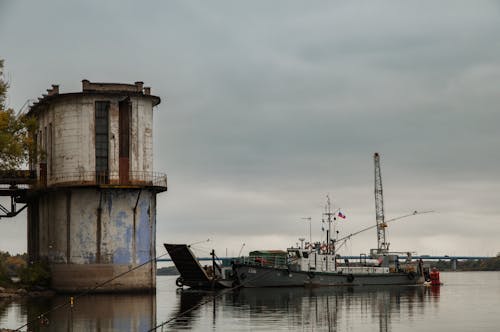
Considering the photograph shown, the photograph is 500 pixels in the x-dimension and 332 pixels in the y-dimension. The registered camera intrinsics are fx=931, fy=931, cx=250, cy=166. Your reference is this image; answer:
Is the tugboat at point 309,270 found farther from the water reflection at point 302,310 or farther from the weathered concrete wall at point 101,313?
the weathered concrete wall at point 101,313

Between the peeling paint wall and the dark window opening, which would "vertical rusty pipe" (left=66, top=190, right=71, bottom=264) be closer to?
the peeling paint wall

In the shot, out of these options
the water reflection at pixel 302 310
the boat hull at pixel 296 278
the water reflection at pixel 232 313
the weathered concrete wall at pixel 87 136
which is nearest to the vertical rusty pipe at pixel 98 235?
the weathered concrete wall at pixel 87 136

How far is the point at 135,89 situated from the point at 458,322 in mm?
28722

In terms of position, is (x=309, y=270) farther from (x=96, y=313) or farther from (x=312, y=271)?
(x=96, y=313)

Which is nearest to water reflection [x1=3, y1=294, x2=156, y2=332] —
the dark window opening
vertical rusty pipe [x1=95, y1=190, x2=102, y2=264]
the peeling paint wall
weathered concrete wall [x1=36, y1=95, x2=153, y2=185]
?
vertical rusty pipe [x1=95, y1=190, x2=102, y2=264]

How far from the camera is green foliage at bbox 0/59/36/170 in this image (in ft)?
197

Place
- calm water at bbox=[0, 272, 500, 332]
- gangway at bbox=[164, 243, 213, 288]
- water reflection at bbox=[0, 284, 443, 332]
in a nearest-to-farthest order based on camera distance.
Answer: water reflection at bbox=[0, 284, 443, 332] → calm water at bbox=[0, 272, 500, 332] → gangway at bbox=[164, 243, 213, 288]

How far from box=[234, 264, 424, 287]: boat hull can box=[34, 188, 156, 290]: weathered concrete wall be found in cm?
1804

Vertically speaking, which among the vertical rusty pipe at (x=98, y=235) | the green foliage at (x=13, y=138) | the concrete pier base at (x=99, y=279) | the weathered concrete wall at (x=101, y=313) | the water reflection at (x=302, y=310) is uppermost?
the green foliage at (x=13, y=138)

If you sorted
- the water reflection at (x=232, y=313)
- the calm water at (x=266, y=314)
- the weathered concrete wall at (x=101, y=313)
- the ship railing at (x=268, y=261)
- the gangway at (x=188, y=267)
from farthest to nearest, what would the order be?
the ship railing at (x=268, y=261), the gangway at (x=188, y=267), the calm water at (x=266, y=314), the water reflection at (x=232, y=313), the weathered concrete wall at (x=101, y=313)

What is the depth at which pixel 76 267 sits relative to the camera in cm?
6247

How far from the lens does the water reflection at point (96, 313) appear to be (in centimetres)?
4153

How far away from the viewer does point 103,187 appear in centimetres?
6222

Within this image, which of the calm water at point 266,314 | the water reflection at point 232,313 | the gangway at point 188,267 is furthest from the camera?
the gangway at point 188,267
